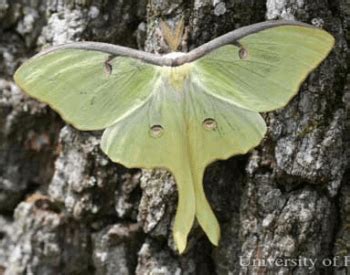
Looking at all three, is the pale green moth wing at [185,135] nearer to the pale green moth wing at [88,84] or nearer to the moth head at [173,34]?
A: the pale green moth wing at [88,84]

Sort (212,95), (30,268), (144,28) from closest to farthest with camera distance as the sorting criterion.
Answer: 1. (212,95)
2. (144,28)
3. (30,268)

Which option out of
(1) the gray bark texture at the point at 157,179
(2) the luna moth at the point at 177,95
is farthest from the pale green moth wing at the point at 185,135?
(1) the gray bark texture at the point at 157,179

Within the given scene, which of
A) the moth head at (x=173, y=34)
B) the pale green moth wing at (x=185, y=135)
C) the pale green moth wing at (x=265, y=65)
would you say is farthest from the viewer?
the moth head at (x=173, y=34)

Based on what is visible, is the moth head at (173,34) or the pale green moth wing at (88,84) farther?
the moth head at (173,34)

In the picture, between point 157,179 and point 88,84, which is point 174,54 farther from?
point 157,179

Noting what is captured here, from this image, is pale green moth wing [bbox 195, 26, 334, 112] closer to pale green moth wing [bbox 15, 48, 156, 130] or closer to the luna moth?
the luna moth

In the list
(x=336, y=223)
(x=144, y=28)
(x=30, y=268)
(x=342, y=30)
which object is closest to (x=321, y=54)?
(x=342, y=30)

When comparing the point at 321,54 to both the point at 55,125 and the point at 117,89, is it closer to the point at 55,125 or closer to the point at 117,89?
the point at 117,89

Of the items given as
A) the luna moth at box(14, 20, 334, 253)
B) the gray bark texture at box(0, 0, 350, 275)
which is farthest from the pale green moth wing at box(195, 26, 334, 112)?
the gray bark texture at box(0, 0, 350, 275)

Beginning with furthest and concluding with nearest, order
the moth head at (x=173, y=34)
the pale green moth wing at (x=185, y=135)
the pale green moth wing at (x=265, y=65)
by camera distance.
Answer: the moth head at (x=173, y=34) < the pale green moth wing at (x=185, y=135) < the pale green moth wing at (x=265, y=65)
